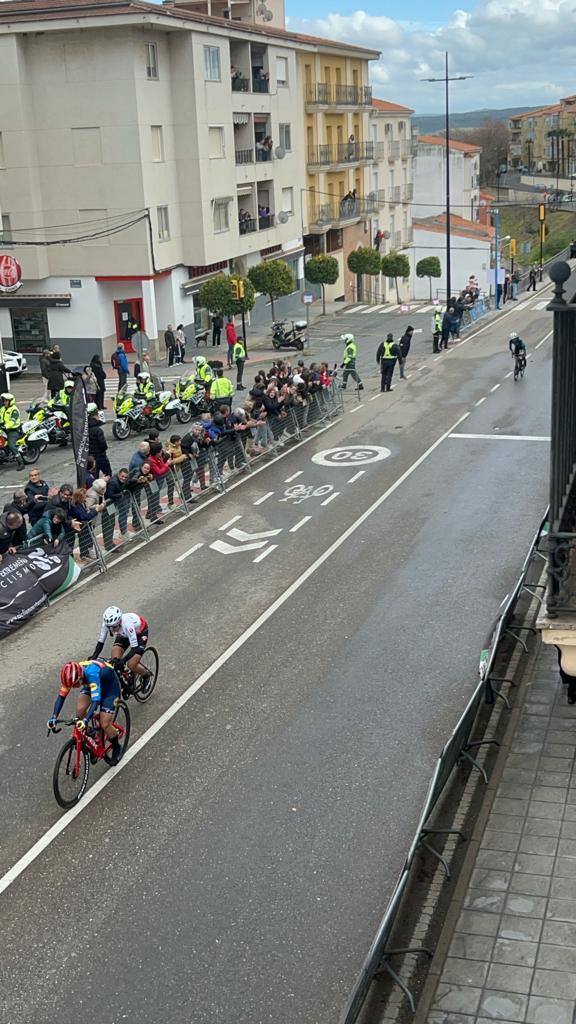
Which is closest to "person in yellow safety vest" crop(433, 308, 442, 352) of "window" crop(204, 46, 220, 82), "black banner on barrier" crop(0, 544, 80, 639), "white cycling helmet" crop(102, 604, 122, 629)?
"window" crop(204, 46, 220, 82)

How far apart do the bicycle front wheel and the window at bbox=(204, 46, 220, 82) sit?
115ft

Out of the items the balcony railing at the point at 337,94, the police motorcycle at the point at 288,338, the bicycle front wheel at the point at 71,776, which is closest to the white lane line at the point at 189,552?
the bicycle front wheel at the point at 71,776

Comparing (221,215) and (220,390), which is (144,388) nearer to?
(220,390)

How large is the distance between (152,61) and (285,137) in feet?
46.5

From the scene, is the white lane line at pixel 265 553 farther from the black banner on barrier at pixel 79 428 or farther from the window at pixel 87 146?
the window at pixel 87 146

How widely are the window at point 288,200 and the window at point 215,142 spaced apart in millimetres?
8822

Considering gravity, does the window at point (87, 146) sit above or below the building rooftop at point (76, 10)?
below

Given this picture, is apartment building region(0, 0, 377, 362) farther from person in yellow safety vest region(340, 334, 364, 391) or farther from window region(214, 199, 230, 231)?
person in yellow safety vest region(340, 334, 364, 391)

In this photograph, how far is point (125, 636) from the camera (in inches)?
443

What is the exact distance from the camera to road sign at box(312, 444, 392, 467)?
22.4 metres

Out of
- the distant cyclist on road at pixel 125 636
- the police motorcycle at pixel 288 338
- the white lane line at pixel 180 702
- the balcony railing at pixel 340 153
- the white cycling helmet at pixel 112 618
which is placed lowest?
the police motorcycle at pixel 288 338

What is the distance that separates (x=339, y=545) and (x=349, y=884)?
8.83 metres

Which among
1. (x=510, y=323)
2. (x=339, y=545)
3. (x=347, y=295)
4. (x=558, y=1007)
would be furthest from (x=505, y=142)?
(x=558, y=1007)

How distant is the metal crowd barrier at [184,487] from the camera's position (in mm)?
16938
